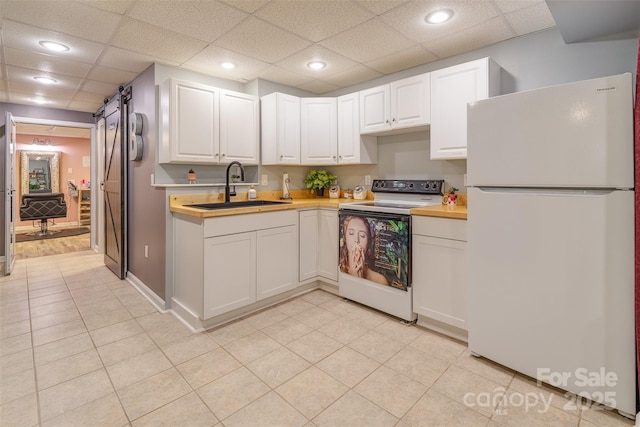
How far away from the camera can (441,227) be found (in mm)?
2422

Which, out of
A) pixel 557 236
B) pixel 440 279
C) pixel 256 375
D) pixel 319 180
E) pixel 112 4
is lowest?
pixel 256 375

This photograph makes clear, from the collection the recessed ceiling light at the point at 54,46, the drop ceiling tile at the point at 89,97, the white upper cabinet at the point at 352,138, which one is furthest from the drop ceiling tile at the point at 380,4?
the drop ceiling tile at the point at 89,97

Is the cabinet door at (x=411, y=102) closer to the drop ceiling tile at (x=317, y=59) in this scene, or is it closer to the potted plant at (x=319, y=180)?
the drop ceiling tile at (x=317, y=59)

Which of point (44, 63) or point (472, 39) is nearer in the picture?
point (472, 39)

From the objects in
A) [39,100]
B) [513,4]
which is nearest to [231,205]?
[513,4]

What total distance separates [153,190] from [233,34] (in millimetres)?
1643

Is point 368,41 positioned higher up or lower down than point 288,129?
higher up

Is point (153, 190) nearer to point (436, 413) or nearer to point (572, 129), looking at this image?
point (436, 413)

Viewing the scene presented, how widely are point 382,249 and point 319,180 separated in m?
1.54

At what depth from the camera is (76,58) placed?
298 centimetres

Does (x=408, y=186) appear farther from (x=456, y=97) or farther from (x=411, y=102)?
(x=456, y=97)

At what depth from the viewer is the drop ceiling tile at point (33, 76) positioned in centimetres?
333

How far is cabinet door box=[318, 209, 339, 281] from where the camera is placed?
129 inches

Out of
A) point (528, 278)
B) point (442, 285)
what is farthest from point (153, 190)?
point (528, 278)
